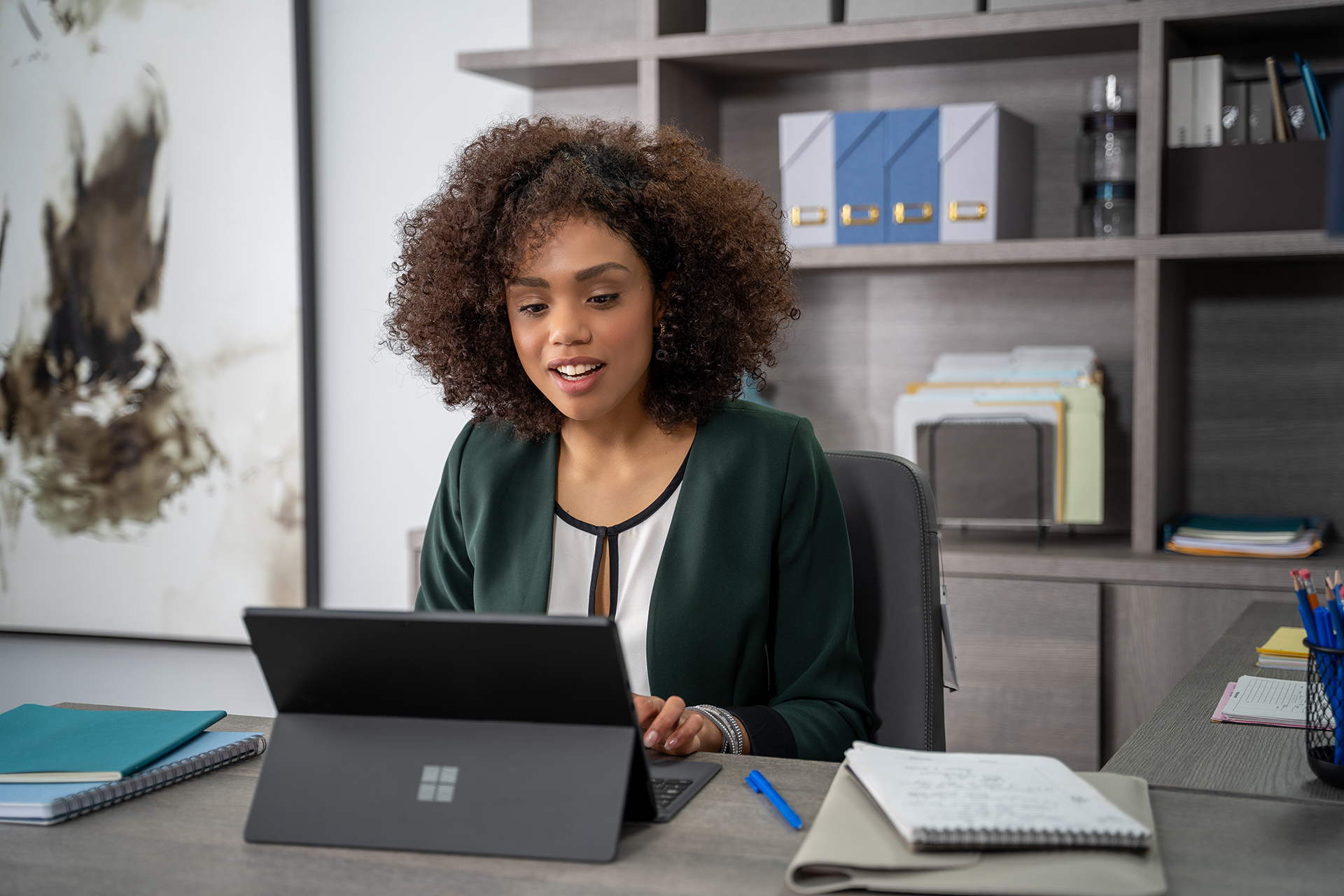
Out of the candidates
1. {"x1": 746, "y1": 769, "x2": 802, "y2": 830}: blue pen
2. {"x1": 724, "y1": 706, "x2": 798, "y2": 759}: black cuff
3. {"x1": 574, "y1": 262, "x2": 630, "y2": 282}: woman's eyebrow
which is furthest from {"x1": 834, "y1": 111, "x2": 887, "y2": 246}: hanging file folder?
{"x1": 746, "y1": 769, "x2": 802, "y2": 830}: blue pen

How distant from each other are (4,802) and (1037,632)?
1702 mm

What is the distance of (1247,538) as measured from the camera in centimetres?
210

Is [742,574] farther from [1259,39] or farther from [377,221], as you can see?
[377,221]

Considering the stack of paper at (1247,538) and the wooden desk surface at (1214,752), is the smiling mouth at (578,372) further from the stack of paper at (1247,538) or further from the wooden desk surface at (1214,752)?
the stack of paper at (1247,538)

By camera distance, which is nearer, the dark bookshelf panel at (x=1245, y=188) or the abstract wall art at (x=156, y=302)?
the dark bookshelf panel at (x=1245, y=188)

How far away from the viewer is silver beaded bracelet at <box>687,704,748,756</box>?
3.69 ft

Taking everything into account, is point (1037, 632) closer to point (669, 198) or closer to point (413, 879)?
point (669, 198)

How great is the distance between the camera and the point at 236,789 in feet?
3.04

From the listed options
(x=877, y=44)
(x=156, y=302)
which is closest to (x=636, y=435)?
(x=877, y=44)

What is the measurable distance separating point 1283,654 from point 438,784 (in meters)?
0.99

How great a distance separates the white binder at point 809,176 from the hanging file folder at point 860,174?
0.02 m

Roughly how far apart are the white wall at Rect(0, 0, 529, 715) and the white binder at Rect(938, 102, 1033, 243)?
1.00 m

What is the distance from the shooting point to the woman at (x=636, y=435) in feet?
4.16

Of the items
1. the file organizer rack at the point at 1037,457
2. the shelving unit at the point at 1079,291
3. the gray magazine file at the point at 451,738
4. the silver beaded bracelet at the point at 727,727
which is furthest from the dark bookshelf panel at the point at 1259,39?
the gray magazine file at the point at 451,738
